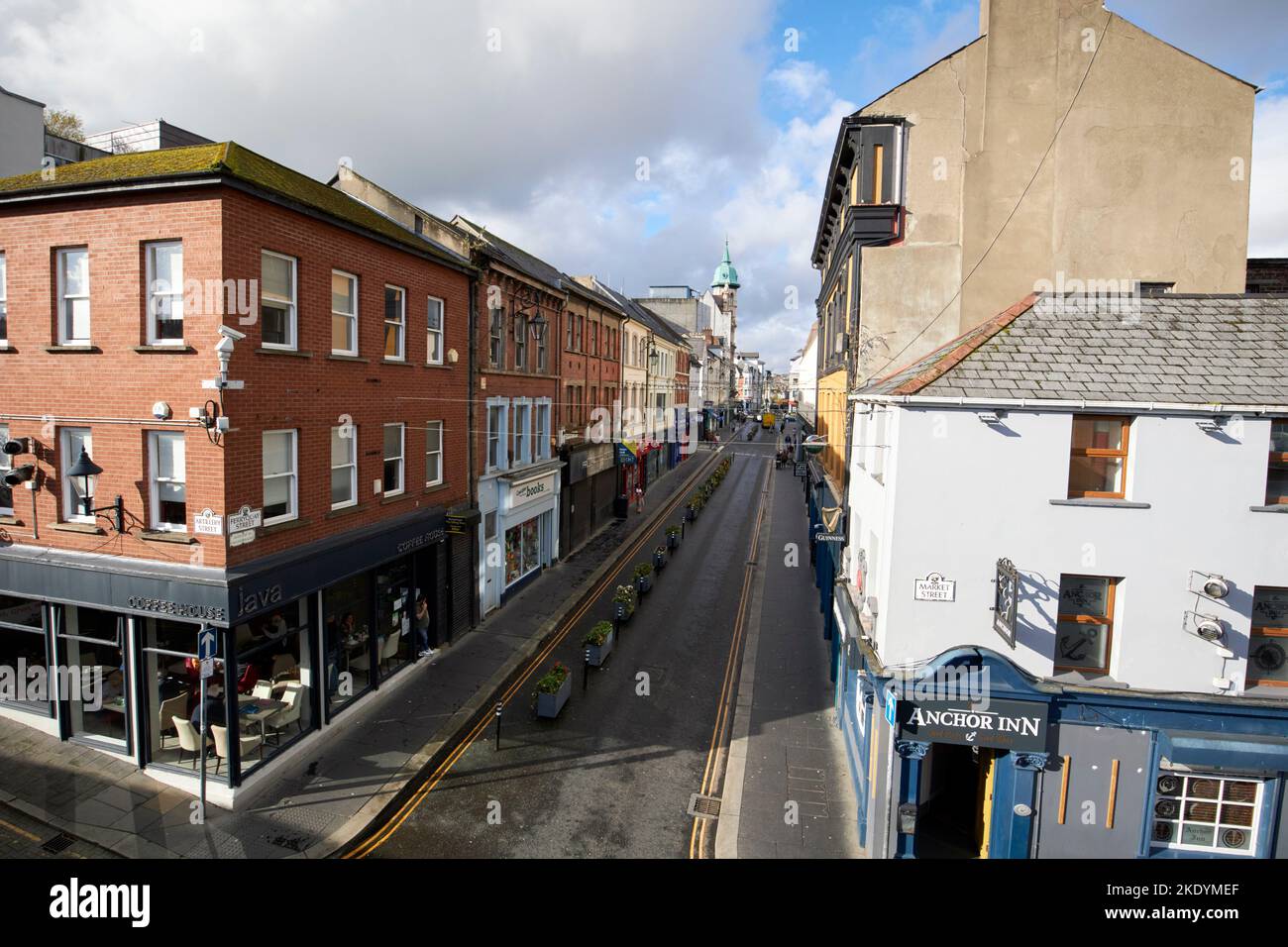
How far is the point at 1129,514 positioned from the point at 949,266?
8375mm

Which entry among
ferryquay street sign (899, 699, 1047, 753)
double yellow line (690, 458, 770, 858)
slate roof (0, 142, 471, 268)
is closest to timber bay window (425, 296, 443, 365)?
slate roof (0, 142, 471, 268)

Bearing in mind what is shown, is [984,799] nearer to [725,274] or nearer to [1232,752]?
[1232,752]

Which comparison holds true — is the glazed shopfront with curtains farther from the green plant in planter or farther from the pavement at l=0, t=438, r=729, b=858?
the green plant in planter

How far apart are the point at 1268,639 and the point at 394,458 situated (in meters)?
16.8

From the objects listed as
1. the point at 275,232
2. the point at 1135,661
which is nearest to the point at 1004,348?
the point at 1135,661

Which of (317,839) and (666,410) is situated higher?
(666,410)

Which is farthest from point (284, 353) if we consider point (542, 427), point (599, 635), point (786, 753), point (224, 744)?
point (542, 427)

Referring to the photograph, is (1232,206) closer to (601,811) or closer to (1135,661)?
(1135,661)

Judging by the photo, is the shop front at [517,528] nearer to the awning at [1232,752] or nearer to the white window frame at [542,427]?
the white window frame at [542,427]

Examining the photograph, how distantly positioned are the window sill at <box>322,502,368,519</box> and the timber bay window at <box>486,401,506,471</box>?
6895 millimetres

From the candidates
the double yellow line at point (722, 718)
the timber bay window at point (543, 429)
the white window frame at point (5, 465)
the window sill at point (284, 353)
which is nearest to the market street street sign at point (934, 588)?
the double yellow line at point (722, 718)

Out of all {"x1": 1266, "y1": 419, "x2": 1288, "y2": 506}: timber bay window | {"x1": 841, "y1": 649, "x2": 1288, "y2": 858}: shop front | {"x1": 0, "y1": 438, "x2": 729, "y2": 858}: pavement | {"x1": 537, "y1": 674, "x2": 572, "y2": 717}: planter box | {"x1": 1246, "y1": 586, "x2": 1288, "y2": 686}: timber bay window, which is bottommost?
{"x1": 0, "y1": 438, "x2": 729, "y2": 858}: pavement

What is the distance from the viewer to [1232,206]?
1512cm

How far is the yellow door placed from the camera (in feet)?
34.9
